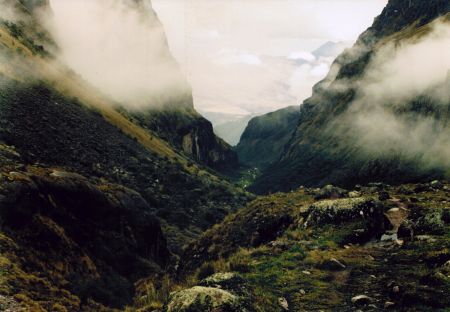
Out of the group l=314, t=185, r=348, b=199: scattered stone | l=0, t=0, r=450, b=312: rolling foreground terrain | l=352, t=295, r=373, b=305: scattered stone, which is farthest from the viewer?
l=314, t=185, r=348, b=199: scattered stone

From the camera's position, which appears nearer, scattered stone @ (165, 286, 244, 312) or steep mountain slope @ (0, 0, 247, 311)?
scattered stone @ (165, 286, 244, 312)

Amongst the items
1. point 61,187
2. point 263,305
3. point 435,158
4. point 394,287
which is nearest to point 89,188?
point 61,187

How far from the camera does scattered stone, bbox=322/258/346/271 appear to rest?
68.5 feet

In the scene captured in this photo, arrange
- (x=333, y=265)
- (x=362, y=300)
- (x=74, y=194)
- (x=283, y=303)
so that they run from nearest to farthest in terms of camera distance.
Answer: (x=362, y=300) → (x=283, y=303) → (x=333, y=265) → (x=74, y=194)

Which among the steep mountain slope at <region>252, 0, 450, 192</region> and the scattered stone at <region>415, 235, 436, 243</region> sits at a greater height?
the steep mountain slope at <region>252, 0, 450, 192</region>

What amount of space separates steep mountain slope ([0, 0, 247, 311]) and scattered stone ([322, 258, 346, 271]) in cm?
1251

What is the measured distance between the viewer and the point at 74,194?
32.2 m

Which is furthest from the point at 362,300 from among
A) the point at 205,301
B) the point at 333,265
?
the point at 205,301

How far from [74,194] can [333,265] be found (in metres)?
20.9

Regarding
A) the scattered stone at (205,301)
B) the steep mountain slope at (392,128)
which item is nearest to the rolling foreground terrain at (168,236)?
the scattered stone at (205,301)

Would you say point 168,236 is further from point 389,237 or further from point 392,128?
point 392,128

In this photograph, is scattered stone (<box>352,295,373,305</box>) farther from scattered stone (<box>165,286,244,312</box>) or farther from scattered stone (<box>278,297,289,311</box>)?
scattered stone (<box>165,286,244,312</box>)

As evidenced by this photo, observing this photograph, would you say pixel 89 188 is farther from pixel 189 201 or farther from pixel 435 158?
pixel 435 158

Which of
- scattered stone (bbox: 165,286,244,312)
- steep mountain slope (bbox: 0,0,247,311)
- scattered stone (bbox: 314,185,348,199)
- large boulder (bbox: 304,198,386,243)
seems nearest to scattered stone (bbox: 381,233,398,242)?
large boulder (bbox: 304,198,386,243)
